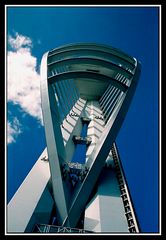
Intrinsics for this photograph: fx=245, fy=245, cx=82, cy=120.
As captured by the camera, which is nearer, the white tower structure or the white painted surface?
the white painted surface

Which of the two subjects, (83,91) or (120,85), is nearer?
(120,85)

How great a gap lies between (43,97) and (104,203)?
23.4ft

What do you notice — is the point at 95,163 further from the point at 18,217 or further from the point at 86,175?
the point at 18,217

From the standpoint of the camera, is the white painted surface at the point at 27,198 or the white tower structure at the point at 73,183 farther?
the white tower structure at the point at 73,183

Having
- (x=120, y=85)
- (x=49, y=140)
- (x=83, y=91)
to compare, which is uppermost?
(x=83, y=91)

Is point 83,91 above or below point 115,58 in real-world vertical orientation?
above

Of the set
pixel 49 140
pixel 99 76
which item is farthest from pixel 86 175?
pixel 99 76

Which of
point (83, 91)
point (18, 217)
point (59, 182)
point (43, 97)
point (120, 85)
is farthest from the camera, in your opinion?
point (83, 91)

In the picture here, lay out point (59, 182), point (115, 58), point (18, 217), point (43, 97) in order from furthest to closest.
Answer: point (115, 58) < point (43, 97) < point (59, 182) < point (18, 217)

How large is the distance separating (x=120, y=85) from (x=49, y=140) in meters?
6.01

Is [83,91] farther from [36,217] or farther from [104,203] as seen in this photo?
[36,217]

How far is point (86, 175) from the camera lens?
13461 millimetres

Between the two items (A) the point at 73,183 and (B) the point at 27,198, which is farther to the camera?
(A) the point at 73,183

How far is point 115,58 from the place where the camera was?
63.6 ft
